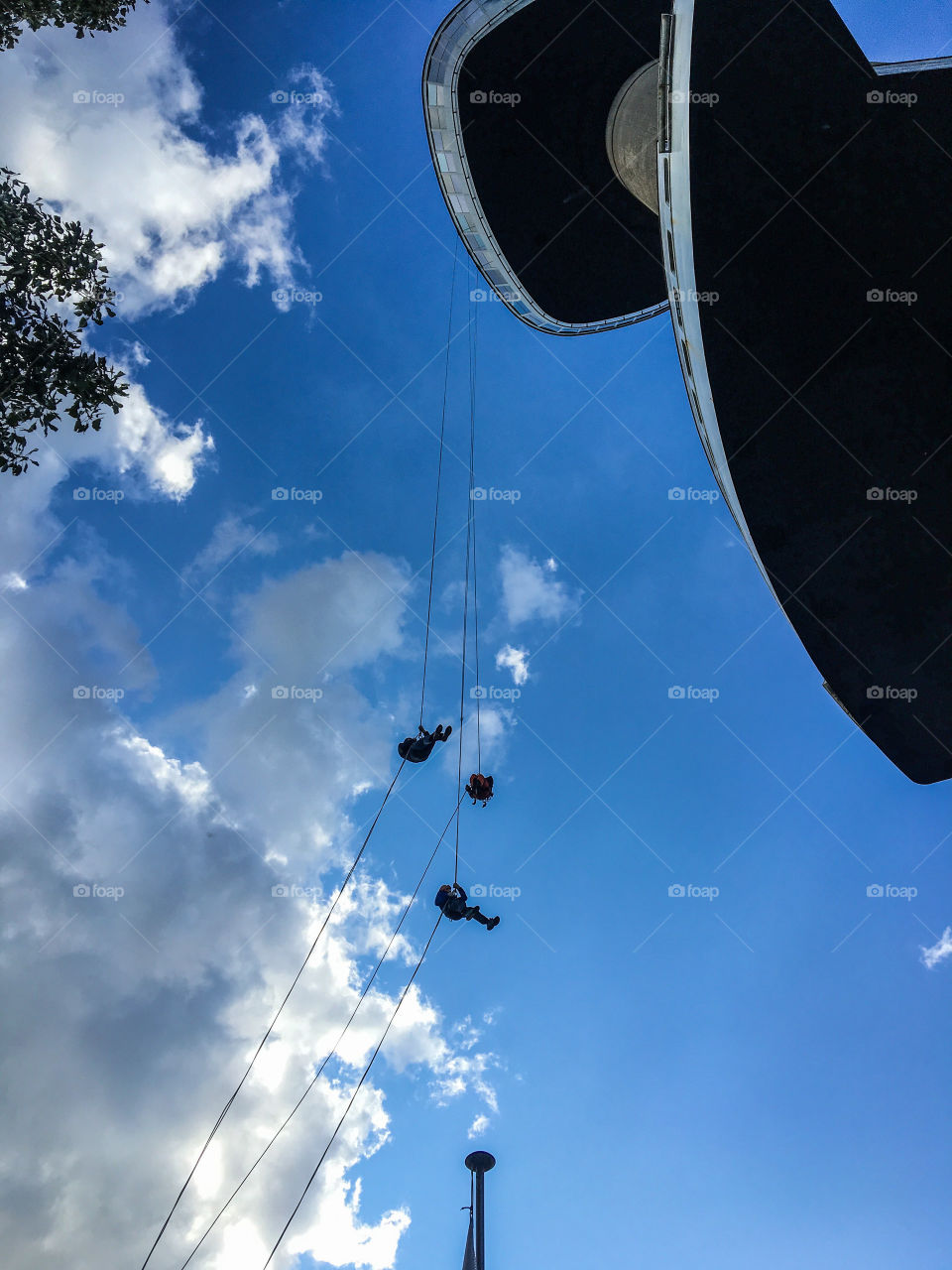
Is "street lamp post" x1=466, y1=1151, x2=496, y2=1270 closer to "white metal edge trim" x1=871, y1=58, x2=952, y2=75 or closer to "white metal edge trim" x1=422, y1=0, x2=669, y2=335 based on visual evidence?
"white metal edge trim" x1=871, y1=58, x2=952, y2=75

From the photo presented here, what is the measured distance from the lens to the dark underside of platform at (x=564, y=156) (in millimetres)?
14344

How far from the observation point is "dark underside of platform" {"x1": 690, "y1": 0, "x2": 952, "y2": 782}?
9.01 meters

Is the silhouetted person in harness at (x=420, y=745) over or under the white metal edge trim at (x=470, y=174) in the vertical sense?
under

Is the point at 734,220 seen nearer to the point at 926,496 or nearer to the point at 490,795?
the point at 926,496

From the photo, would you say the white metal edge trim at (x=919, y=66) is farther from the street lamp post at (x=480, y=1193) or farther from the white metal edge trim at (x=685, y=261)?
the street lamp post at (x=480, y=1193)

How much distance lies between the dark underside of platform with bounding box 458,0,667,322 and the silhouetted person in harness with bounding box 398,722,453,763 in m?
13.8

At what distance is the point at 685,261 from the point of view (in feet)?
31.3

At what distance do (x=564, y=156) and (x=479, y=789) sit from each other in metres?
16.9

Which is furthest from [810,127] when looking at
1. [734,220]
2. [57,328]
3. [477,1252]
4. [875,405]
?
[477,1252]

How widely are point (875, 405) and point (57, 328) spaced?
43.1 feet

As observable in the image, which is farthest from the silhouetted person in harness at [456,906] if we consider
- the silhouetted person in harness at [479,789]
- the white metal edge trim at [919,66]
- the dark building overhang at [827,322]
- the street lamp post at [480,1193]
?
the white metal edge trim at [919,66]

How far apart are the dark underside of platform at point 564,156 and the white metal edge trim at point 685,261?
7.18 m

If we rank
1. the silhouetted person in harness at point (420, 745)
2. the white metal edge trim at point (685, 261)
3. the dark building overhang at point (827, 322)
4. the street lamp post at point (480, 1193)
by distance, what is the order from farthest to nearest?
the silhouetted person in harness at point (420, 745) < the dark building overhang at point (827, 322) < the white metal edge trim at point (685, 261) < the street lamp post at point (480, 1193)

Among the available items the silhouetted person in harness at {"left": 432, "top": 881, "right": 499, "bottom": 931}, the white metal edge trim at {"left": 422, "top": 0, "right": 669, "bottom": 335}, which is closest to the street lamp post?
the silhouetted person in harness at {"left": 432, "top": 881, "right": 499, "bottom": 931}
